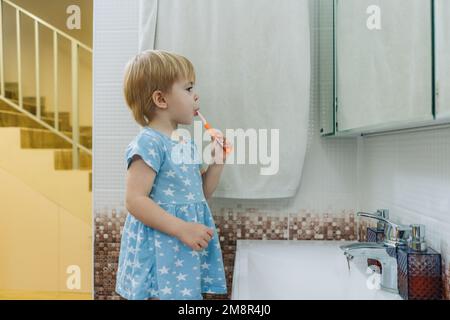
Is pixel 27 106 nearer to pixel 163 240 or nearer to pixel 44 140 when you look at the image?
pixel 44 140

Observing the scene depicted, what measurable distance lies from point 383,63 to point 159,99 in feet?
1.59

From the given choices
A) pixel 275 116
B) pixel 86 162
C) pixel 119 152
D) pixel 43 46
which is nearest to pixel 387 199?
pixel 275 116

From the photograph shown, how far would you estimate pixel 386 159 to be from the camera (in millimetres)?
1038

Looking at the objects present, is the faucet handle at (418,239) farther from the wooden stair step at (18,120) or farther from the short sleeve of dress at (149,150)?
the wooden stair step at (18,120)

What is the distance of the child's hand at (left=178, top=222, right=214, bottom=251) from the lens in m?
0.91

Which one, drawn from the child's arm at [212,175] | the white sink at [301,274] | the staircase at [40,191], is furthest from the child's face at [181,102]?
the staircase at [40,191]

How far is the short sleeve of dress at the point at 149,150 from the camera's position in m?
0.91

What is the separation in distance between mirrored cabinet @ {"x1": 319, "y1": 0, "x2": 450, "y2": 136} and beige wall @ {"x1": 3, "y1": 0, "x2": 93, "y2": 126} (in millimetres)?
1655

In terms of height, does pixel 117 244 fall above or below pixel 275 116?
below

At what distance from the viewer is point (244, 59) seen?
3.78 ft

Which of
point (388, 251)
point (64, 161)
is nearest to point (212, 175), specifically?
point (388, 251)

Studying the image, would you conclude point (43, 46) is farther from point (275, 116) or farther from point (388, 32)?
point (388, 32)
